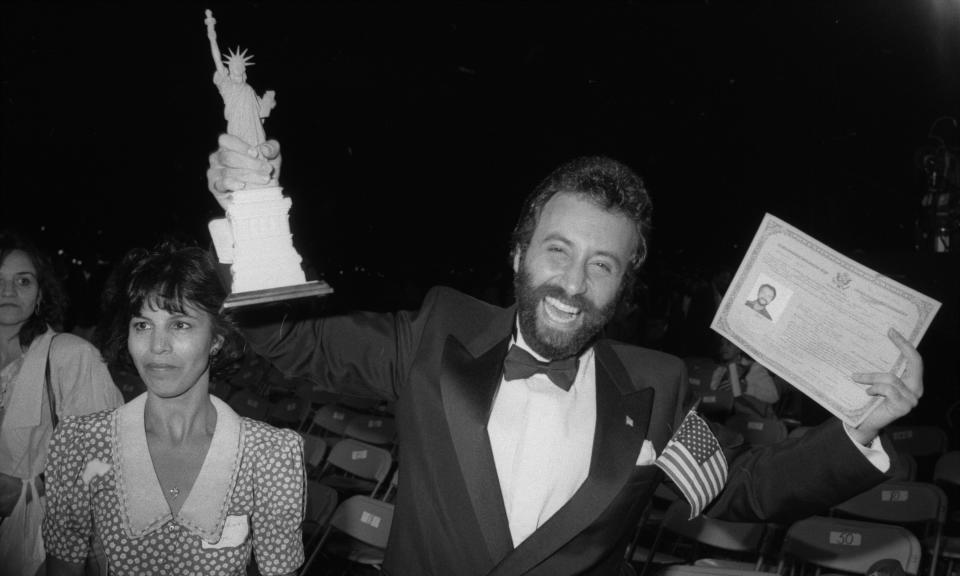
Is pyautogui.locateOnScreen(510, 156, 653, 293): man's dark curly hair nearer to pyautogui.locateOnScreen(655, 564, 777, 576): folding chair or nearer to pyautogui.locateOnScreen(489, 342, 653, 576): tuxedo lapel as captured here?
pyautogui.locateOnScreen(489, 342, 653, 576): tuxedo lapel

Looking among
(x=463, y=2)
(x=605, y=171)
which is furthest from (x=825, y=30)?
(x=605, y=171)

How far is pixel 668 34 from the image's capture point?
28.8 ft

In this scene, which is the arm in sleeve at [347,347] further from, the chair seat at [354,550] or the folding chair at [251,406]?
the folding chair at [251,406]

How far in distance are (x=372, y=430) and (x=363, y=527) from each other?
2428 millimetres

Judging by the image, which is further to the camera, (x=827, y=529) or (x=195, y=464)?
(x=827, y=529)

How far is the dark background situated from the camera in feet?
26.5

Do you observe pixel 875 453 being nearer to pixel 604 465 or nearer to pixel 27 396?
pixel 604 465

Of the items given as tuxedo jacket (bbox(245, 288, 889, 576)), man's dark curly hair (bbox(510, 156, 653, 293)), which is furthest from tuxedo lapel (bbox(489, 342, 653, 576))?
man's dark curly hair (bbox(510, 156, 653, 293))

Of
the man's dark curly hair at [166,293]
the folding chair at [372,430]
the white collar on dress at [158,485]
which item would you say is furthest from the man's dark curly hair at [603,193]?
the folding chair at [372,430]

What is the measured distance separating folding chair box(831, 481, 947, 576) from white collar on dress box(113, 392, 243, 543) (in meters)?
3.17

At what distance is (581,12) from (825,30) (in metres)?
3.06

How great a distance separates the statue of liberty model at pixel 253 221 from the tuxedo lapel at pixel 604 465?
0.81 m

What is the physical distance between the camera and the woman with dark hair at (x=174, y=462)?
1.79 metres

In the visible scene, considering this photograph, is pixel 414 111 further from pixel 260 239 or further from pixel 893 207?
pixel 260 239
